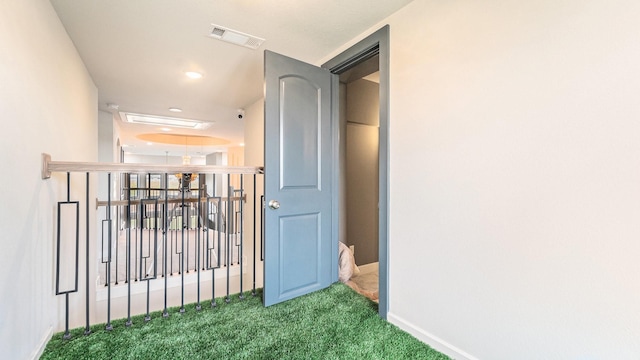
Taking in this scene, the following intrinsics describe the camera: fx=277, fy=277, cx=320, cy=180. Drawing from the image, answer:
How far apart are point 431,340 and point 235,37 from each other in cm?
248

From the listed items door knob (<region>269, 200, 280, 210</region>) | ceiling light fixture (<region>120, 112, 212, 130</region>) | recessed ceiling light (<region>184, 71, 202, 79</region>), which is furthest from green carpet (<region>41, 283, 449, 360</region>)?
ceiling light fixture (<region>120, 112, 212, 130</region>)

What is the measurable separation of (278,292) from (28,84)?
191cm

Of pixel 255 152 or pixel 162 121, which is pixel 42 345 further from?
pixel 162 121

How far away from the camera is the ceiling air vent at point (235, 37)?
6.69 ft

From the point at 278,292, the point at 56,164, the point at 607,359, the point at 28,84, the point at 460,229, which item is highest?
the point at 28,84

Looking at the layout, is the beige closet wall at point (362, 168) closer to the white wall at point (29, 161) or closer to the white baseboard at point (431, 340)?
the white baseboard at point (431, 340)

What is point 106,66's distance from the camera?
2695 mm

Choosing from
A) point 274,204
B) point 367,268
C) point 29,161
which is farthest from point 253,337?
point 367,268

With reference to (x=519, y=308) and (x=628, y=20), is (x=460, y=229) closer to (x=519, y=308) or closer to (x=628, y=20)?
(x=519, y=308)

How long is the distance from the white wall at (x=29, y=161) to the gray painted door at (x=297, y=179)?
1.25 metres

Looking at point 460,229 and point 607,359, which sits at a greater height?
point 460,229

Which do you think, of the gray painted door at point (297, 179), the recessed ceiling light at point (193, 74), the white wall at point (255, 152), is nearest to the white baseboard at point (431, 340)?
the gray painted door at point (297, 179)

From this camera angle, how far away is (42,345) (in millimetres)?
1533

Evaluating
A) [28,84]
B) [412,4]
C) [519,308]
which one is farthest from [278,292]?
[412,4]
